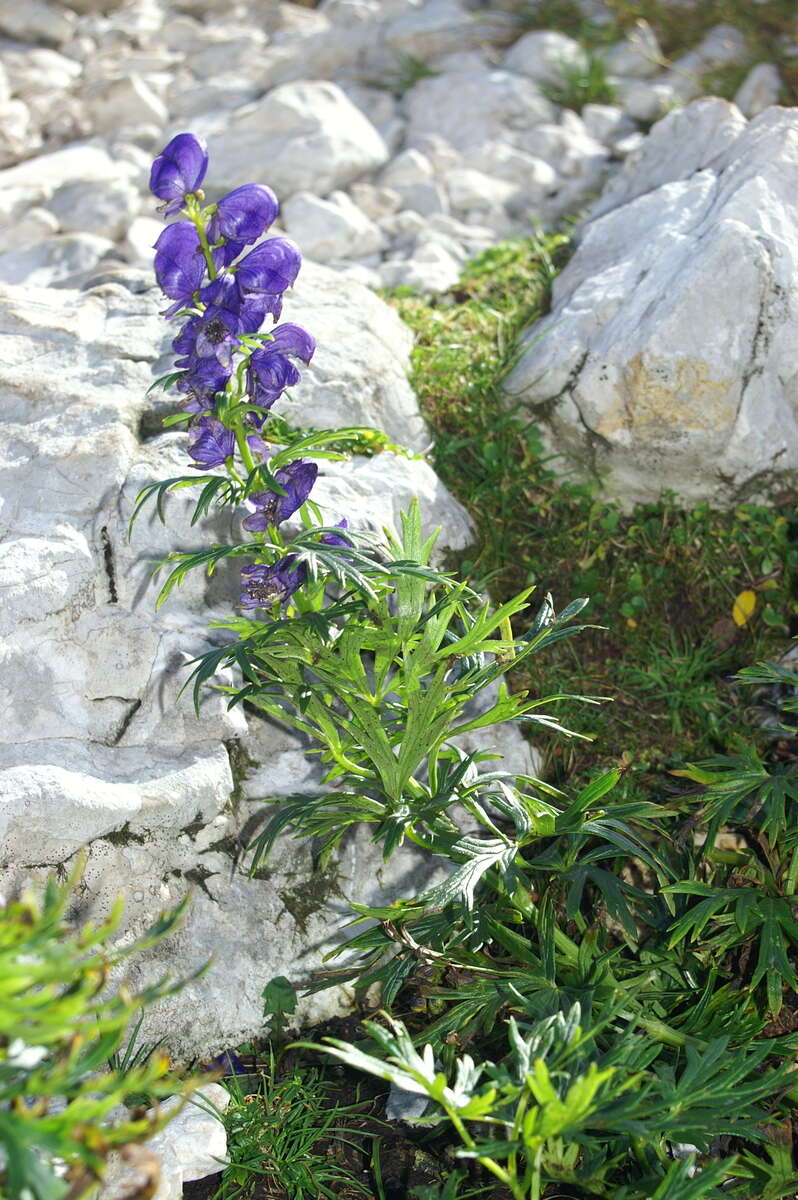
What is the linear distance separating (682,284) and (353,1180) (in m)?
2.88

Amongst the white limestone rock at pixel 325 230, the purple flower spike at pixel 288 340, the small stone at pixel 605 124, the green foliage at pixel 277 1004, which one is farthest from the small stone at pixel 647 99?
the green foliage at pixel 277 1004

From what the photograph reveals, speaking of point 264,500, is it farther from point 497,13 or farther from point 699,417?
point 497,13

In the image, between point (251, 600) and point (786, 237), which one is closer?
point (251, 600)

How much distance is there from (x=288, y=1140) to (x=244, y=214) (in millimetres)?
2155

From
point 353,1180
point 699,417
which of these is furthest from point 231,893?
point 699,417

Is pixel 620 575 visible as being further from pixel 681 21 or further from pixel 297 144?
pixel 681 21

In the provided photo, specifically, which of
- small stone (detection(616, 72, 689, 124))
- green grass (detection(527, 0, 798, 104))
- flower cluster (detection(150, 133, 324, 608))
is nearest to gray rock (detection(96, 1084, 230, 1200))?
flower cluster (detection(150, 133, 324, 608))

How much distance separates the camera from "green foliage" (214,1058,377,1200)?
2.56 m

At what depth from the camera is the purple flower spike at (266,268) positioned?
2445 mm

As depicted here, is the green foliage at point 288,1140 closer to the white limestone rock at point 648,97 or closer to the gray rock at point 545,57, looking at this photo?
the white limestone rock at point 648,97

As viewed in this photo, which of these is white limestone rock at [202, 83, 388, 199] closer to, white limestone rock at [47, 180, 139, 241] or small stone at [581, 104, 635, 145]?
white limestone rock at [47, 180, 139, 241]

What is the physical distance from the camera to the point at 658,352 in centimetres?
367

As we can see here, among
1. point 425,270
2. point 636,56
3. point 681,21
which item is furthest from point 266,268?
point 681,21

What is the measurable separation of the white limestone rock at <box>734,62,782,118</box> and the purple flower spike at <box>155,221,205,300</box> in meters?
4.49
